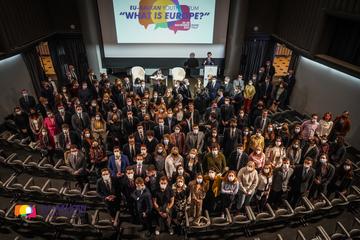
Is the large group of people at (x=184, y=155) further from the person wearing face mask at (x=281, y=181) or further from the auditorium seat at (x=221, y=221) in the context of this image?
the auditorium seat at (x=221, y=221)

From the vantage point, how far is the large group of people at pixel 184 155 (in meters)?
5.01

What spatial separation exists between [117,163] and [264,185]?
9.91 feet

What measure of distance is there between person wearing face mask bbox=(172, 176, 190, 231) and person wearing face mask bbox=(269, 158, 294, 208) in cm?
183

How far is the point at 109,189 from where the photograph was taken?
5012mm

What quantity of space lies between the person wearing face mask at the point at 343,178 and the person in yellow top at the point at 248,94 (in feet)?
12.4

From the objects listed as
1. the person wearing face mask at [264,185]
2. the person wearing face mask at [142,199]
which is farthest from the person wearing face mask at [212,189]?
the person wearing face mask at [142,199]

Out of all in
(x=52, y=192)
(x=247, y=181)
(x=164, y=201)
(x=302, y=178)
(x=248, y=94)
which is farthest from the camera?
(x=248, y=94)

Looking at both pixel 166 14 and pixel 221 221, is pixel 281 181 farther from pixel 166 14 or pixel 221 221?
pixel 166 14

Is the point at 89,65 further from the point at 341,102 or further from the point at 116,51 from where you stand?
the point at 341,102

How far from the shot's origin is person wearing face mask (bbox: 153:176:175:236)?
472 cm

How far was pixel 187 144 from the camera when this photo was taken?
6266 millimetres

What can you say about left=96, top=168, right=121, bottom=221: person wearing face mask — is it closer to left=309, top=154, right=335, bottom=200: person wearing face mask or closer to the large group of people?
the large group of people

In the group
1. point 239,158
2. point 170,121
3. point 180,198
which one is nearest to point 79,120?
point 170,121

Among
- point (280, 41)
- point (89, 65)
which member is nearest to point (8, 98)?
point (89, 65)
